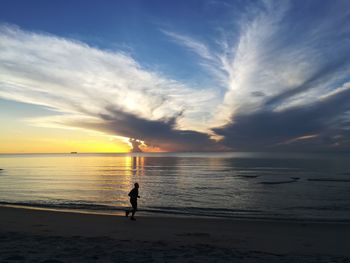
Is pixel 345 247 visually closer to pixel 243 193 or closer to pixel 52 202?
pixel 243 193

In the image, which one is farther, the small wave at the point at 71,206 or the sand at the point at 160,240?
the small wave at the point at 71,206

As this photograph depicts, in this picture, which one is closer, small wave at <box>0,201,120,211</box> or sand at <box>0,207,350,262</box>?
sand at <box>0,207,350,262</box>

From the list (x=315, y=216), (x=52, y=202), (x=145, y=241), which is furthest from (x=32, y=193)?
(x=315, y=216)

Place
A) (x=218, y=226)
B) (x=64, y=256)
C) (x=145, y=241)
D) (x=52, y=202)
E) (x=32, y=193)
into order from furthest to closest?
(x=32, y=193) < (x=52, y=202) < (x=218, y=226) < (x=145, y=241) < (x=64, y=256)

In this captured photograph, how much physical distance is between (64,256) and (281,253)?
914 centimetres

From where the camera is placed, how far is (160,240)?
49.6 ft

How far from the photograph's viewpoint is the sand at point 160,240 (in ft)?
37.7

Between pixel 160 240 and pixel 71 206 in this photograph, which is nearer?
pixel 160 240

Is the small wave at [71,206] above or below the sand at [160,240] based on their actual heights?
above

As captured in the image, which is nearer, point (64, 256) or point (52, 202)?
point (64, 256)

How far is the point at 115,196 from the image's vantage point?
123 feet

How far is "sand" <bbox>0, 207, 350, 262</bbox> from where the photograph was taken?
11.5 meters

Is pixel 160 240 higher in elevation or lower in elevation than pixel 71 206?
lower

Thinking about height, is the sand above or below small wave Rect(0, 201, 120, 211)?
below
